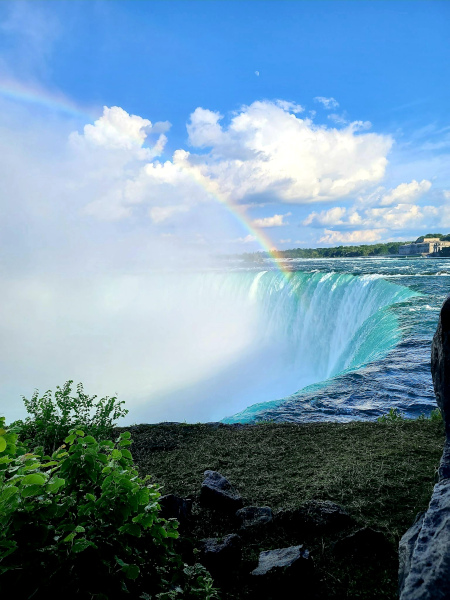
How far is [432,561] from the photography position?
190 cm

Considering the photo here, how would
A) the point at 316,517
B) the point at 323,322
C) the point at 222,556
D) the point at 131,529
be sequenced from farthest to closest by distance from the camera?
the point at 323,322 → the point at 316,517 → the point at 222,556 → the point at 131,529

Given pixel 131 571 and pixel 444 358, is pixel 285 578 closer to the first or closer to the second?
pixel 131 571

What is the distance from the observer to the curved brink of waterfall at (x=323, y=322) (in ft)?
55.4

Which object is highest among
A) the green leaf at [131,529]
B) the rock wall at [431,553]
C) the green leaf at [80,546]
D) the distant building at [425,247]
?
the distant building at [425,247]

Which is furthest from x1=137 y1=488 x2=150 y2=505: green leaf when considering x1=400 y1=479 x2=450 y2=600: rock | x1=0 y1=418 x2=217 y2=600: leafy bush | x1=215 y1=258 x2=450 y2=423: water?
x1=215 y1=258 x2=450 y2=423: water

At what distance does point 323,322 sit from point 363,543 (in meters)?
19.8

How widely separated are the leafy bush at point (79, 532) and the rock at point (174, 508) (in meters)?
1.20

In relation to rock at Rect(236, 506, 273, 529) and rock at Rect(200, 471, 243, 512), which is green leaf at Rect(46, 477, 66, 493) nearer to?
rock at Rect(236, 506, 273, 529)

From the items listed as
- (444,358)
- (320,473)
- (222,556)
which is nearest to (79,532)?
(222,556)

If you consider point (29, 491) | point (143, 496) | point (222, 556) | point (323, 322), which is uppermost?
point (29, 491)

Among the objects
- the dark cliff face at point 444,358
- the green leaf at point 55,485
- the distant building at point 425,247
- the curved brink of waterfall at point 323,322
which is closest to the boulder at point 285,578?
the dark cliff face at point 444,358

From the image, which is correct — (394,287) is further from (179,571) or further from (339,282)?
(179,571)

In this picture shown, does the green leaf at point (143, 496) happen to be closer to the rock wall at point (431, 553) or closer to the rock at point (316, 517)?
the rock wall at point (431, 553)

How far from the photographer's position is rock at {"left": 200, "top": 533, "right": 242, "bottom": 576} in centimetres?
301
